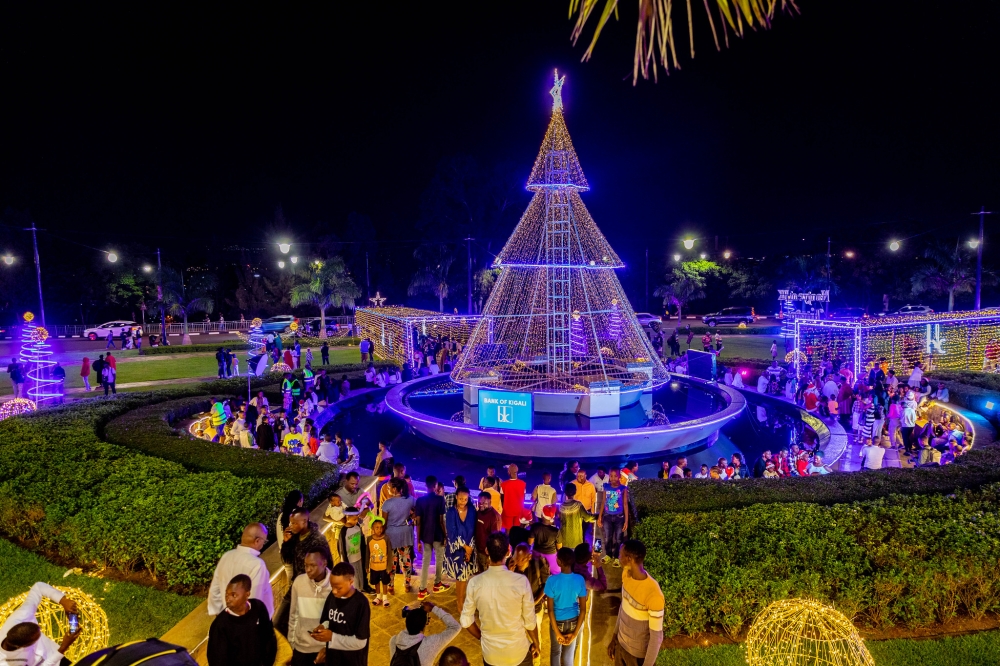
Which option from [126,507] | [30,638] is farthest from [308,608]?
[126,507]

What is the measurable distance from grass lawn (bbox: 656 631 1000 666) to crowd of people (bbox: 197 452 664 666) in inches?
42.6

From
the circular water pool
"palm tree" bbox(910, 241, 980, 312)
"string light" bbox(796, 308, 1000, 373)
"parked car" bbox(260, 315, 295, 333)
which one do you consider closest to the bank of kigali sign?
the circular water pool

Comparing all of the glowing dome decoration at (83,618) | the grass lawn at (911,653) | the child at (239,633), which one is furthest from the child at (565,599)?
the glowing dome decoration at (83,618)

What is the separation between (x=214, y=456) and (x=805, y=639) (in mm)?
9447

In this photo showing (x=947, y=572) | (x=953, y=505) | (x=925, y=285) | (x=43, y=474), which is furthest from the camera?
(x=925, y=285)

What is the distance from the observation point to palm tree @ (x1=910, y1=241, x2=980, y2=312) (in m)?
44.5

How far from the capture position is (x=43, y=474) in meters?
9.51

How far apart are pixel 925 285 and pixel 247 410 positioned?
49.1 metres

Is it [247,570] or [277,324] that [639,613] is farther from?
[277,324]

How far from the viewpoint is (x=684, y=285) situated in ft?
173

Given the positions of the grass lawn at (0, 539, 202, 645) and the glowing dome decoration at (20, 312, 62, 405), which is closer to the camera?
the grass lawn at (0, 539, 202, 645)

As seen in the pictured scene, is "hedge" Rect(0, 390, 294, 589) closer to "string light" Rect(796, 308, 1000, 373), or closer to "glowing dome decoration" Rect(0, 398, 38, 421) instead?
"glowing dome decoration" Rect(0, 398, 38, 421)

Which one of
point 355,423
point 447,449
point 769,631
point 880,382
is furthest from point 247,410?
point 880,382

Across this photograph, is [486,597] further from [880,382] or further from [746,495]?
[880,382]
